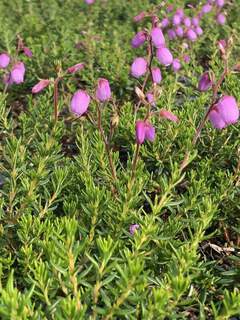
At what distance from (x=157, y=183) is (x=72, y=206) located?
0.63m

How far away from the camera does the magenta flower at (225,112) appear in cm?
254

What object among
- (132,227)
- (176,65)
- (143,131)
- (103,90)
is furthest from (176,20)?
(132,227)

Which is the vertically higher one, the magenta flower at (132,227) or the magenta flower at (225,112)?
the magenta flower at (225,112)

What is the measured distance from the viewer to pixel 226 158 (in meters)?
3.28

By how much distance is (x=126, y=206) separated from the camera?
8.09ft

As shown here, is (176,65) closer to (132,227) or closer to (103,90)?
A: (103,90)

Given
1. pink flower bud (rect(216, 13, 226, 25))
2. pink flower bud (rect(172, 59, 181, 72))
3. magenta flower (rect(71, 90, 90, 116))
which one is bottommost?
pink flower bud (rect(216, 13, 226, 25))

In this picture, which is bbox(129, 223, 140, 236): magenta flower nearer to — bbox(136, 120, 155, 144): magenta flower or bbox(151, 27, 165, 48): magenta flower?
bbox(136, 120, 155, 144): magenta flower

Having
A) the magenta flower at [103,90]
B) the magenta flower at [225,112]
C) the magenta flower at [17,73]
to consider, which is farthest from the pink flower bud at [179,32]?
the magenta flower at [225,112]

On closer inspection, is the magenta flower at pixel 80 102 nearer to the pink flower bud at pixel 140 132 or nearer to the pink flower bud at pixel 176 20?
the pink flower bud at pixel 140 132

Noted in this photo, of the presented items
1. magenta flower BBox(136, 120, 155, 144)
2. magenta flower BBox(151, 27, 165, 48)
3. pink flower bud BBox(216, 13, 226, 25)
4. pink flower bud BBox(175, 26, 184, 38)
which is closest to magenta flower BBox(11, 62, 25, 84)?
magenta flower BBox(151, 27, 165, 48)

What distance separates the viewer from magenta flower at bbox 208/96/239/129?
8.32 feet

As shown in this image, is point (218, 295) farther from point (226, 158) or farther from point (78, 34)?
point (78, 34)

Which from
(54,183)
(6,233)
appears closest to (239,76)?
(54,183)
